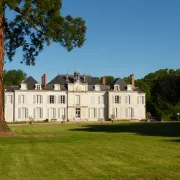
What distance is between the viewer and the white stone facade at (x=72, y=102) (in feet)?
152

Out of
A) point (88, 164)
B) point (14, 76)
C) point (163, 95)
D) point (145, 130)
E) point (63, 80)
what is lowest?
point (145, 130)

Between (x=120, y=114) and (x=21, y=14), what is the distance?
117 feet

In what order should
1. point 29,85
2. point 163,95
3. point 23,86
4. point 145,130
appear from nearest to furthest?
point 145,130 < point 163,95 < point 23,86 < point 29,85

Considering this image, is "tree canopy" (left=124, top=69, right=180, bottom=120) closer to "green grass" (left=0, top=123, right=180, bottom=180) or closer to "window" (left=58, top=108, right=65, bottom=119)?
"window" (left=58, top=108, right=65, bottom=119)

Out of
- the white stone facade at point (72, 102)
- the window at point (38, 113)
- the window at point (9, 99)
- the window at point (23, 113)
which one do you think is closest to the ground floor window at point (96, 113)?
the white stone facade at point (72, 102)

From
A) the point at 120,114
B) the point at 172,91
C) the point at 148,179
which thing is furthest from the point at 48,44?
the point at 120,114

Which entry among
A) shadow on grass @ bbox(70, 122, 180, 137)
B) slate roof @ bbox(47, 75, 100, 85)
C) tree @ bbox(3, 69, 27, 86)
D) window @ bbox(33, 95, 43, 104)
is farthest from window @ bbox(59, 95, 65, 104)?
tree @ bbox(3, 69, 27, 86)

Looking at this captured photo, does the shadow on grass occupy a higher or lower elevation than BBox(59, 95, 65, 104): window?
lower

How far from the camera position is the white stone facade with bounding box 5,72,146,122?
46.5m

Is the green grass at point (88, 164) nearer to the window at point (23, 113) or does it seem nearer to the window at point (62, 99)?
the window at point (23, 113)

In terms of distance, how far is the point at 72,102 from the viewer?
48.2m

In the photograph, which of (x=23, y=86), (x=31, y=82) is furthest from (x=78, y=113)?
(x=23, y=86)

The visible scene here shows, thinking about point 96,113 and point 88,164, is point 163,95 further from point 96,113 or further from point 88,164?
point 88,164

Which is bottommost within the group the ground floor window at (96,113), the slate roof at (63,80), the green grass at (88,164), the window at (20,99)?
the green grass at (88,164)
